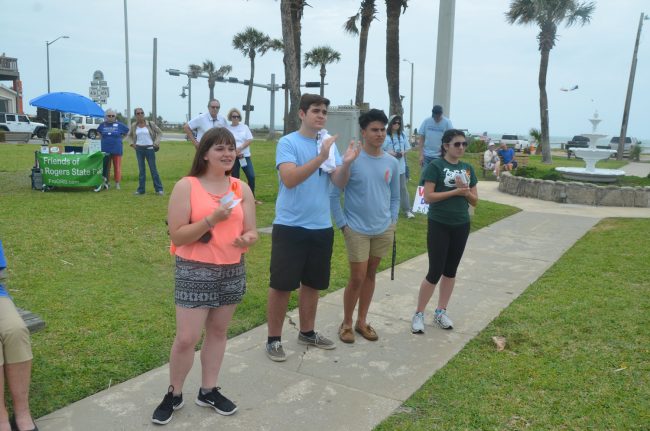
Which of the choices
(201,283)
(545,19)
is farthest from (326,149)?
(545,19)

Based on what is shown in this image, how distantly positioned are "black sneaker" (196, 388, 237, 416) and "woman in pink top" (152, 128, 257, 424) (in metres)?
0.02

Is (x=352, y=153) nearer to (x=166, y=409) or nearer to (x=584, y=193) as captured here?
(x=166, y=409)

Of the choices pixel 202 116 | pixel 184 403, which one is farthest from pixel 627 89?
pixel 184 403

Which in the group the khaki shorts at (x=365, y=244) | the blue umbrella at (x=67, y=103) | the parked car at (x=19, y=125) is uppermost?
the blue umbrella at (x=67, y=103)

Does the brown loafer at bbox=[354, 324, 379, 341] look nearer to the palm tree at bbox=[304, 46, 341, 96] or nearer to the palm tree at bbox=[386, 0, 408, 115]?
the palm tree at bbox=[386, 0, 408, 115]

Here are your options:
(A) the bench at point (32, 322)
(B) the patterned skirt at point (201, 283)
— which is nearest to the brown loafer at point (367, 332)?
(B) the patterned skirt at point (201, 283)

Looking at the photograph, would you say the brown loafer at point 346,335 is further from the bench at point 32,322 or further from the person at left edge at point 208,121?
the person at left edge at point 208,121

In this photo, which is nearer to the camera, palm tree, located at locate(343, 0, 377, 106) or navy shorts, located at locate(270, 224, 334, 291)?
navy shorts, located at locate(270, 224, 334, 291)

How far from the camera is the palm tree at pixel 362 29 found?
23.2 metres

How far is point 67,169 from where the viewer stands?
1117 cm

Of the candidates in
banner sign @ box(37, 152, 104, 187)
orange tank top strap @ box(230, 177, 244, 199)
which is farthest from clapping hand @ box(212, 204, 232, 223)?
banner sign @ box(37, 152, 104, 187)

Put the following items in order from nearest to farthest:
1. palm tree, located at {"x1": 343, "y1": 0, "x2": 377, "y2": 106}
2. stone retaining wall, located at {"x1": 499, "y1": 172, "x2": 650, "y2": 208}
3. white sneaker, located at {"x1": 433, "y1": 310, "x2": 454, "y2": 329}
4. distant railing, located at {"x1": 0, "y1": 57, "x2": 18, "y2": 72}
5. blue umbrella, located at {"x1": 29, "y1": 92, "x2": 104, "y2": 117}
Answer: white sneaker, located at {"x1": 433, "y1": 310, "x2": 454, "y2": 329}, blue umbrella, located at {"x1": 29, "y1": 92, "x2": 104, "y2": 117}, stone retaining wall, located at {"x1": 499, "y1": 172, "x2": 650, "y2": 208}, palm tree, located at {"x1": 343, "y1": 0, "x2": 377, "y2": 106}, distant railing, located at {"x1": 0, "y1": 57, "x2": 18, "y2": 72}

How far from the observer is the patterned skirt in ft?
9.61

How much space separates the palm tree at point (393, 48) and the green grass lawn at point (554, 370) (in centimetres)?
1095
